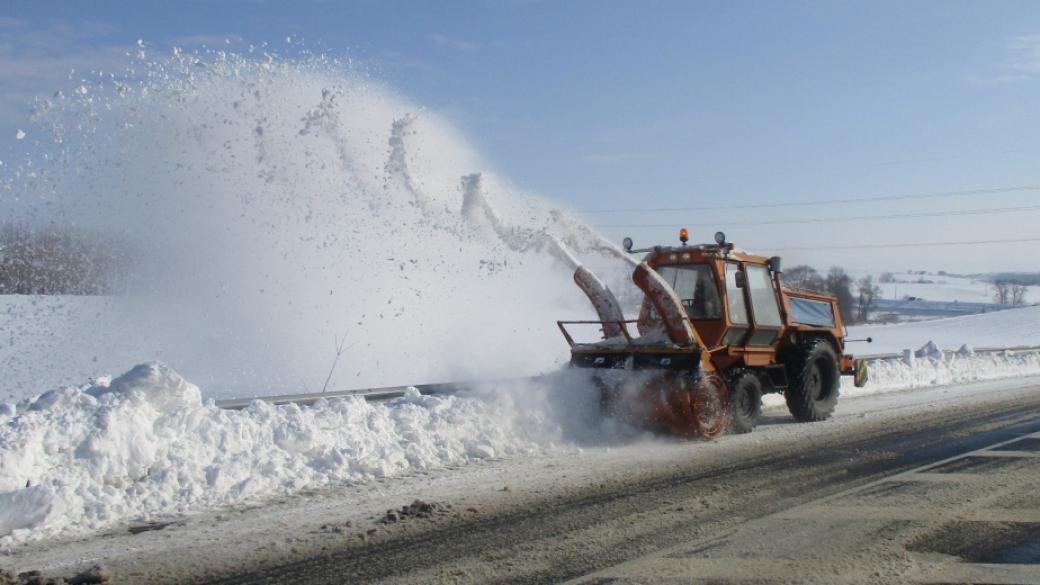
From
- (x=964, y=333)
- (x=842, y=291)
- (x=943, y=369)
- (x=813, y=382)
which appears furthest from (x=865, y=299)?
(x=813, y=382)

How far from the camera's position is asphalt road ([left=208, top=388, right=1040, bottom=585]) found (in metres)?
5.32

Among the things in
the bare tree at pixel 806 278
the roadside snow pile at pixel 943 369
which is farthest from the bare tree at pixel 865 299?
the roadside snow pile at pixel 943 369

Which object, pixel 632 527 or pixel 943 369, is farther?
pixel 943 369

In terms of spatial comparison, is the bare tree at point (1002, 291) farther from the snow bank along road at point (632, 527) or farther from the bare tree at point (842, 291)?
the snow bank along road at point (632, 527)

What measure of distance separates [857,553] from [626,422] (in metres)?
5.05

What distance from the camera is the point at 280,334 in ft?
72.9

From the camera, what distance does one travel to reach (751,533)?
626 cm

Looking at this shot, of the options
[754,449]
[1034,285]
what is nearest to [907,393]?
[754,449]

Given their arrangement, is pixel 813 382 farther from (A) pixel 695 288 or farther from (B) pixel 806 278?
(B) pixel 806 278

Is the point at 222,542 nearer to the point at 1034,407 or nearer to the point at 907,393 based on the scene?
the point at 1034,407

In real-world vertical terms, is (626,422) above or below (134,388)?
below

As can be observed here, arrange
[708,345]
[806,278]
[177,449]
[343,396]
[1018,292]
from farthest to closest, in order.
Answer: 1. [1018,292]
2. [806,278]
3. [708,345]
4. [343,396]
5. [177,449]

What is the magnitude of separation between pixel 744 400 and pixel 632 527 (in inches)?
215

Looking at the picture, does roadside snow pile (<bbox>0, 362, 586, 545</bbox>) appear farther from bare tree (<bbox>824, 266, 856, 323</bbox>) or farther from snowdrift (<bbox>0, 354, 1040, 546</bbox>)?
bare tree (<bbox>824, 266, 856, 323</bbox>)
